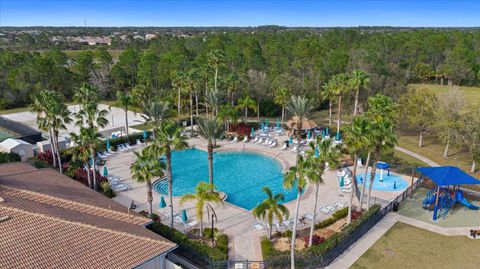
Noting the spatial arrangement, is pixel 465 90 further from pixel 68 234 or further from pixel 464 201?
pixel 68 234

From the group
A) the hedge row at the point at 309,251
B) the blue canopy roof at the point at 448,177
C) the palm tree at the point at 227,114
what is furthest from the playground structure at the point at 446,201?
the palm tree at the point at 227,114

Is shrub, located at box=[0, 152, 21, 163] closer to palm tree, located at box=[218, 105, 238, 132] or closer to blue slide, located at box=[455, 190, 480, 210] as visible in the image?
palm tree, located at box=[218, 105, 238, 132]

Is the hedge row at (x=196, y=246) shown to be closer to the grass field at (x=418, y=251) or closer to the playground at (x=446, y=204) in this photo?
the grass field at (x=418, y=251)

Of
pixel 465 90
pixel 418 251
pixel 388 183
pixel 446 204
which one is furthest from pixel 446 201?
pixel 465 90

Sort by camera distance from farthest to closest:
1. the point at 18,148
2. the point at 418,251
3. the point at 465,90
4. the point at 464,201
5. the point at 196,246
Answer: the point at 465,90
the point at 18,148
the point at 464,201
the point at 418,251
the point at 196,246

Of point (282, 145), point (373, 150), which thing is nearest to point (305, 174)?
point (373, 150)

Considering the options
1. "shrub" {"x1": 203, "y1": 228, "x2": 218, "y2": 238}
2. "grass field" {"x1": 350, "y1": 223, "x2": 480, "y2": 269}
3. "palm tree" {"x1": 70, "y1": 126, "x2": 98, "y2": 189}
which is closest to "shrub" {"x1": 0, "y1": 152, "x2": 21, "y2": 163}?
"palm tree" {"x1": 70, "y1": 126, "x2": 98, "y2": 189}
